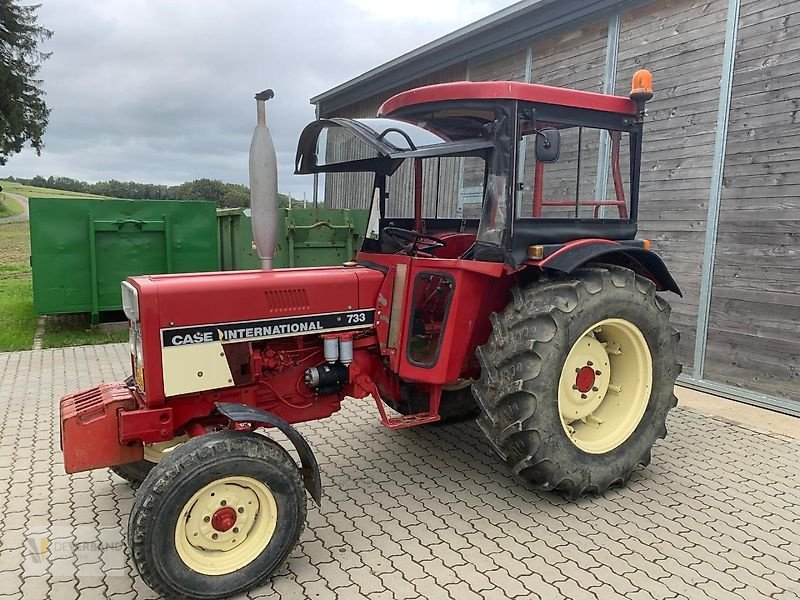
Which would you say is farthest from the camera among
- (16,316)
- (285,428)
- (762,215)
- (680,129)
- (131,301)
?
(16,316)

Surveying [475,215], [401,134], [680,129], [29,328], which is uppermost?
[680,129]

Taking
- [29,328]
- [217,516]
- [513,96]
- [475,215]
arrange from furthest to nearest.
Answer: [29,328] < [475,215] < [513,96] < [217,516]

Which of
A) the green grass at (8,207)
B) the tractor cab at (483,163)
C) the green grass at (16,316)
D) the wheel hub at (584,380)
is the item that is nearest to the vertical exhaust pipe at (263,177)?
the tractor cab at (483,163)

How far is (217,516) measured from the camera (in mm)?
2643

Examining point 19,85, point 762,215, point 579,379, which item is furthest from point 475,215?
point 19,85

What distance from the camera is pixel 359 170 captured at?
162 inches

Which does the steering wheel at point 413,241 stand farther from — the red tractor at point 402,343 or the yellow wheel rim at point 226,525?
the yellow wheel rim at point 226,525

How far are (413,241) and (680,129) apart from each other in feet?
11.4

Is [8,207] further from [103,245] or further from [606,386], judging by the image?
[606,386]

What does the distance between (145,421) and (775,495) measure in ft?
11.6

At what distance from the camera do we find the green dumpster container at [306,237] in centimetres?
880

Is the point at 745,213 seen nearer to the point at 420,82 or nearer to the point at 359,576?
the point at 359,576

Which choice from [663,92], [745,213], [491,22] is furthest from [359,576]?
[491,22]

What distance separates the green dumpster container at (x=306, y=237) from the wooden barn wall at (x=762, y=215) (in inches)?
178
